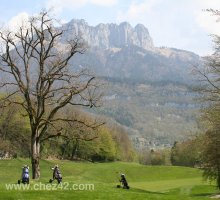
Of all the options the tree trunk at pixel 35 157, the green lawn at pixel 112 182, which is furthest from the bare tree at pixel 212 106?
the tree trunk at pixel 35 157

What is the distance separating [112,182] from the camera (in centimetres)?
8969

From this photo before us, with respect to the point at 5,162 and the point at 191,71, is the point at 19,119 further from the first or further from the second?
the point at 191,71

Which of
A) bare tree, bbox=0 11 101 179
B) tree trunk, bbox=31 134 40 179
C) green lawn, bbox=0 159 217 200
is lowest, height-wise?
green lawn, bbox=0 159 217 200

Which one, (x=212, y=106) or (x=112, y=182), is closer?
(x=212, y=106)

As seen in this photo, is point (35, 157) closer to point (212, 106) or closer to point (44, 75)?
point (44, 75)

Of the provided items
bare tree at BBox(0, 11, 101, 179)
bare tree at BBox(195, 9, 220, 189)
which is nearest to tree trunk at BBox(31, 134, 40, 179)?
bare tree at BBox(0, 11, 101, 179)

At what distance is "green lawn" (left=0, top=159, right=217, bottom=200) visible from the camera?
106ft

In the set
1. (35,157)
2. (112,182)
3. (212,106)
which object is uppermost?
(212,106)

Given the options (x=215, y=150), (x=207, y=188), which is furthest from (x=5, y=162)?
(x=215, y=150)

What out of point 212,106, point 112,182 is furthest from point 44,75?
point 112,182

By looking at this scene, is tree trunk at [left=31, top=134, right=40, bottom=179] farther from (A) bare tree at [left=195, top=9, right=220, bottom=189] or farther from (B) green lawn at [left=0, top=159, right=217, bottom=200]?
(A) bare tree at [left=195, top=9, right=220, bottom=189]

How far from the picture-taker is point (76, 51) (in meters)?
42.6

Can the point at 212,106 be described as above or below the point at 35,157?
above

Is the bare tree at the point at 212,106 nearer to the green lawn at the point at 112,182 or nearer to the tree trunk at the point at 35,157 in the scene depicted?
the green lawn at the point at 112,182
